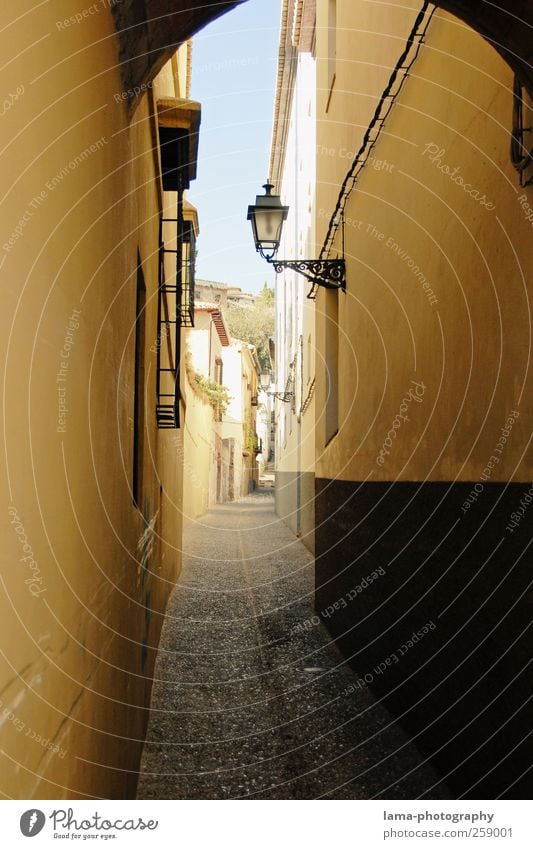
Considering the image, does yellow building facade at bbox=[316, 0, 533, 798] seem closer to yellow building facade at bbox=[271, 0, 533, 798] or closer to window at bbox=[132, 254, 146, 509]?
yellow building facade at bbox=[271, 0, 533, 798]

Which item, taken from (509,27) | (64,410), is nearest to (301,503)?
(509,27)

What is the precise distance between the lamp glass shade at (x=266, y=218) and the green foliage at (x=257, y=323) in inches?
1755

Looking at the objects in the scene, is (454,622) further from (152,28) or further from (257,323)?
(257,323)

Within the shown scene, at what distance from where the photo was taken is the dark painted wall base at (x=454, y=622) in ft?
11.0

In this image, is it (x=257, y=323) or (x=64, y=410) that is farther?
(x=257, y=323)

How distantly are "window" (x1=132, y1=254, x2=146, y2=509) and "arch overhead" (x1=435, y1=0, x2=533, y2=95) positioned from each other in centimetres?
238

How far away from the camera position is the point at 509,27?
334cm

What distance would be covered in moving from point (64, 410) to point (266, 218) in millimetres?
6628

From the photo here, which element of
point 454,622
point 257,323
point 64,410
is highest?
point 257,323

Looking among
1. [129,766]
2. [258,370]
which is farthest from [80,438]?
[258,370]

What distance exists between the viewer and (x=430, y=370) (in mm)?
4895

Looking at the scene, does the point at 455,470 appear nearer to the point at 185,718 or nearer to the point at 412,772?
the point at 412,772
